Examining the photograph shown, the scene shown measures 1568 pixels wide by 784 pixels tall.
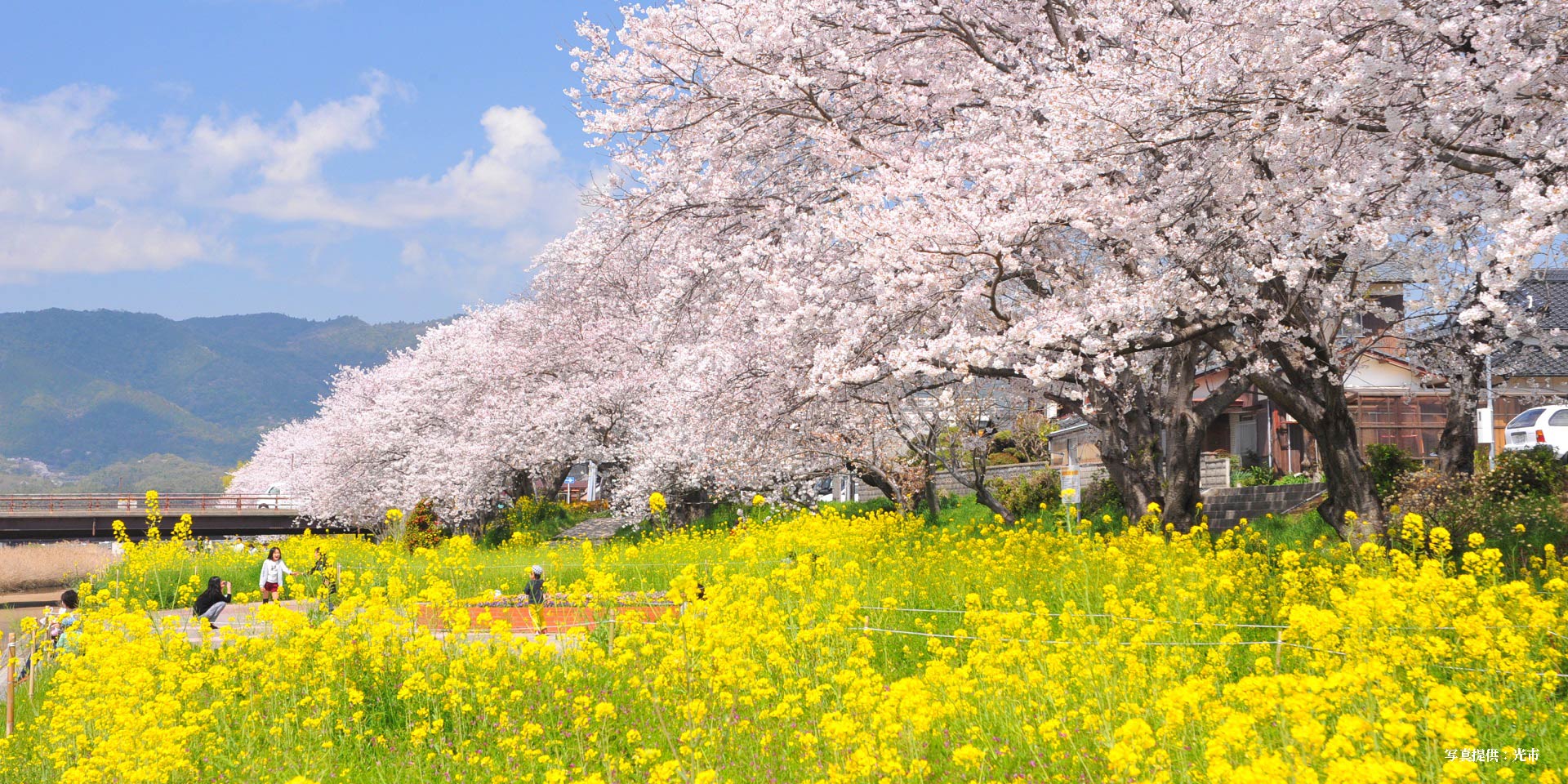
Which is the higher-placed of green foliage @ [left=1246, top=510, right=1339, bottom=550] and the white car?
the white car

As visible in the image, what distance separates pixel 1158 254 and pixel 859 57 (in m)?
4.21

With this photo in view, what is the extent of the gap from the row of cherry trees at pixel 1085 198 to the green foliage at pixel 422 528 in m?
15.8

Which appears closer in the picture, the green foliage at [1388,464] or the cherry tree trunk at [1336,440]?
the cherry tree trunk at [1336,440]

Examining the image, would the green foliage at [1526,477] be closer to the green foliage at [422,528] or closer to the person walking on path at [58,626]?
the person walking on path at [58,626]

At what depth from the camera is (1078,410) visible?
13.9 metres

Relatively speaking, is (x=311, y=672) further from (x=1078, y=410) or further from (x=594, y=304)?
(x=594, y=304)

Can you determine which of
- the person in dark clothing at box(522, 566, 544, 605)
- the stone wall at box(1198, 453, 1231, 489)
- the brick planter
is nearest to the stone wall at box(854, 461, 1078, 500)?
the stone wall at box(1198, 453, 1231, 489)

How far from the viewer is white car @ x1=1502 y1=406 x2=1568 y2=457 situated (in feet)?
79.9

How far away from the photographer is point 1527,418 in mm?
25719

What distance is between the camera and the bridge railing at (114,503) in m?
44.8

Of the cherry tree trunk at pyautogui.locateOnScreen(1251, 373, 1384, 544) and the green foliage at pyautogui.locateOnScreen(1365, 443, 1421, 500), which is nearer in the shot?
the cherry tree trunk at pyautogui.locateOnScreen(1251, 373, 1384, 544)

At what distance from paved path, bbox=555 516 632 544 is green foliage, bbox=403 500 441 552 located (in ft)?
11.2

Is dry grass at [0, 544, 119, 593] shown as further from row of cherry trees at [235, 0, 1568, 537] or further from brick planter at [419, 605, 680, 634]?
row of cherry trees at [235, 0, 1568, 537]

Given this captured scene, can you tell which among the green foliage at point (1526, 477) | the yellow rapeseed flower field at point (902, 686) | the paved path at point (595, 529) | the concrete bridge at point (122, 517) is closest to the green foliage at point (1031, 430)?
the green foliage at point (1526, 477)
